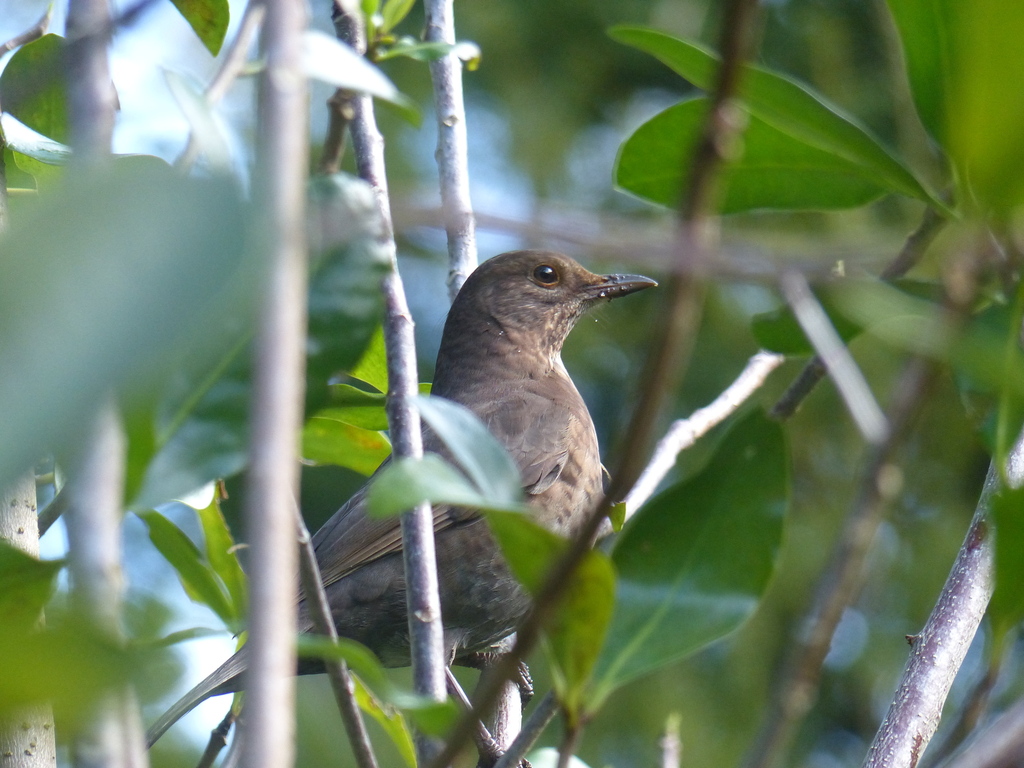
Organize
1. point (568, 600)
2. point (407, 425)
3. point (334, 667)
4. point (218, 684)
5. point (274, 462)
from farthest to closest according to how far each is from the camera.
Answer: point (218, 684)
point (407, 425)
point (334, 667)
point (568, 600)
point (274, 462)

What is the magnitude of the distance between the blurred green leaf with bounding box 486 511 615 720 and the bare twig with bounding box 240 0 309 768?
0.33 metres

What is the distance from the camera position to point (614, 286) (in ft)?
15.9

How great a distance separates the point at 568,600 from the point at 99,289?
2.01ft

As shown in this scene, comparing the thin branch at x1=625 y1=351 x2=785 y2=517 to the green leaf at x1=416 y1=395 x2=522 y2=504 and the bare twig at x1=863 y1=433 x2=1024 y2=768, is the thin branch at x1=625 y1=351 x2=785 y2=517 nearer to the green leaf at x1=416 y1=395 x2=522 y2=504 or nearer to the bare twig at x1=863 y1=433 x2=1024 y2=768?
the bare twig at x1=863 y1=433 x2=1024 y2=768

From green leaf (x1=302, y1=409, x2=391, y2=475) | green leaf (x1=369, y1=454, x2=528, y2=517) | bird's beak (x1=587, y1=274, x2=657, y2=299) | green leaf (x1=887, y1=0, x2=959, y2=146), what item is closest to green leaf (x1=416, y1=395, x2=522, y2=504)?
green leaf (x1=369, y1=454, x2=528, y2=517)

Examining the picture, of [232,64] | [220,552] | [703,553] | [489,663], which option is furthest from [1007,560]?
[489,663]

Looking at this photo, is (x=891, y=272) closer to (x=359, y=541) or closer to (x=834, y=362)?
(x=834, y=362)

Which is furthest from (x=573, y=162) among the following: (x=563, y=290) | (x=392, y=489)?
(x=392, y=489)

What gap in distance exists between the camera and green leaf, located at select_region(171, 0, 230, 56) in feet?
6.56

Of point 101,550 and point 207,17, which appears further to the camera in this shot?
point 207,17

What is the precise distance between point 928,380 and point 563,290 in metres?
4.06

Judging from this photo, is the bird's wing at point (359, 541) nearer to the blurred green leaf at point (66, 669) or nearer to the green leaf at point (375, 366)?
the green leaf at point (375, 366)

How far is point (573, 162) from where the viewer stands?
936cm

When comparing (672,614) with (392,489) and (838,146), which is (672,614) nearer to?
(392,489)
